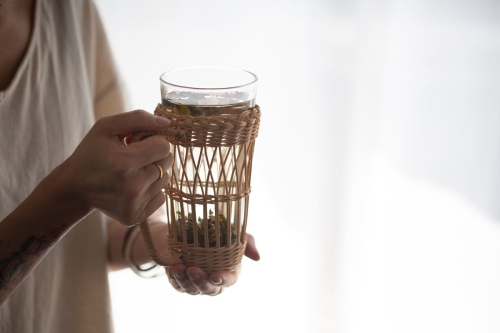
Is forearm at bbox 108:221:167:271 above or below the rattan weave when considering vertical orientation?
below

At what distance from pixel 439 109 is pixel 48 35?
3.28 ft

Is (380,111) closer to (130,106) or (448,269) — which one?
(448,269)

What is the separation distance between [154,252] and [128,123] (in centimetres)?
22

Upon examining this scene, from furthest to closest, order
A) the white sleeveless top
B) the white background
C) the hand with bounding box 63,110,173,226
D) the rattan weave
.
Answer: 1. the white background
2. the white sleeveless top
3. the rattan weave
4. the hand with bounding box 63,110,173,226

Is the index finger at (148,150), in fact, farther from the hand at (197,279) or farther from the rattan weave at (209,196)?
the hand at (197,279)

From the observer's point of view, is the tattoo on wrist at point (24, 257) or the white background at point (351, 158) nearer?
the tattoo on wrist at point (24, 257)

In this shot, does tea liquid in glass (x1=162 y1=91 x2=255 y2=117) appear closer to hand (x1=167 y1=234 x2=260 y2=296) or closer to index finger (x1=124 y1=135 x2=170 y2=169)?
index finger (x1=124 y1=135 x2=170 y2=169)

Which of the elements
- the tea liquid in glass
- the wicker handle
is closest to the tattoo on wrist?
the wicker handle

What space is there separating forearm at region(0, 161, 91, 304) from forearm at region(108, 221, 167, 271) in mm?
247

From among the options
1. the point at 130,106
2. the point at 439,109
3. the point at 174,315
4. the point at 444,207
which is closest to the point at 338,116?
the point at 439,109

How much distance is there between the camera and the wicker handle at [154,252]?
0.66 m

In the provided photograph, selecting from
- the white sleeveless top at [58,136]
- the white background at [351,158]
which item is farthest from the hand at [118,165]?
the white background at [351,158]

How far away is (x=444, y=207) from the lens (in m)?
1.42

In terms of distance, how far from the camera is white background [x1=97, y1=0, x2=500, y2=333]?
1.19 m
